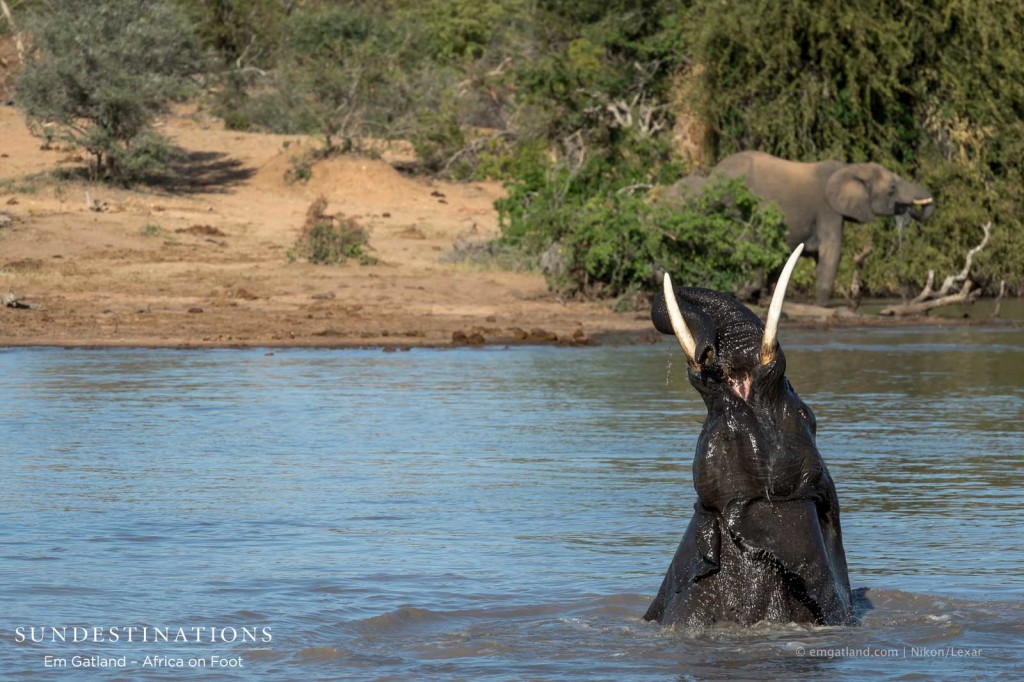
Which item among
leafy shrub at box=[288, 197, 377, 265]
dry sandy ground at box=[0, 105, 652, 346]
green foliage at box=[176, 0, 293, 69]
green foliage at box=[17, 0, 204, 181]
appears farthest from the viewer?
green foliage at box=[176, 0, 293, 69]

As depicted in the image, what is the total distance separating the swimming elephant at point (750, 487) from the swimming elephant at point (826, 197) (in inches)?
587

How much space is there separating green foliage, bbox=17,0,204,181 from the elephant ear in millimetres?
10093

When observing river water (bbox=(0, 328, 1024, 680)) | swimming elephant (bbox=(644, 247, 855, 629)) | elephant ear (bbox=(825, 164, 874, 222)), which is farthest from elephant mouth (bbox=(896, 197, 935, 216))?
swimming elephant (bbox=(644, 247, 855, 629))

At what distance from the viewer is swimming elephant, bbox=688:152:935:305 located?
65.3ft

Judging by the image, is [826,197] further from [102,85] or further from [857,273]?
[102,85]

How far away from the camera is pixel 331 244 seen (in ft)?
67.7

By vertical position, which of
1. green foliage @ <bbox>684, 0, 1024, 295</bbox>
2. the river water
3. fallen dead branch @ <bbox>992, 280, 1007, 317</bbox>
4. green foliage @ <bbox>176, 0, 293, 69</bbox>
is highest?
green foliage @ <bbox>176, 0, 293, 69</bbox>

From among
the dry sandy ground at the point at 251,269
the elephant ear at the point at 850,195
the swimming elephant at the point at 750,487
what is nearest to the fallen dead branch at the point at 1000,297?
the elephant ear at the point at 850,195

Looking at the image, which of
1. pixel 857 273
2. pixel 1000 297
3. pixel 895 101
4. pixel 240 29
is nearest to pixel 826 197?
pixel 857 273

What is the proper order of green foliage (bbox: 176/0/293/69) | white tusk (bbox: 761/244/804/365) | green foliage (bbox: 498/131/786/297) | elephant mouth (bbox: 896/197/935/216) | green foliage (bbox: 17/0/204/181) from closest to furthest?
white tusk (bbox: 761/244/804/365) < green foliage (bbox: 498/131/786/297) < elephant mouth (bbox: 896/197/935/216) < green foliage (bbox: 17/0/204/181) < green foliage (bbox: 176/0/293/69)

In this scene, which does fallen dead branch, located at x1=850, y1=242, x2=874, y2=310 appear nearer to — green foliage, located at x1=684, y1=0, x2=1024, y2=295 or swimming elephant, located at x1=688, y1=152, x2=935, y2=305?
swimming elephant, located at x1=688, y1=152, x2=935, y2=305

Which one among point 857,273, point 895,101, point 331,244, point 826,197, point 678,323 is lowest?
point 857,273

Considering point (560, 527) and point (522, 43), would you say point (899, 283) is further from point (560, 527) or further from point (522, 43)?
point (560, 527)

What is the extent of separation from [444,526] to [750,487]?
2.99 meters
